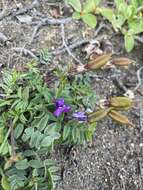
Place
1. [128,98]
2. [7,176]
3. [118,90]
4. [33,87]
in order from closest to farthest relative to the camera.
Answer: [7,176], [33,87], [128,98], [118,90]

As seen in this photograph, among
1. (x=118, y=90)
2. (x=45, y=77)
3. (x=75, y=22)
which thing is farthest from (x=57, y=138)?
(x=75, y=22)

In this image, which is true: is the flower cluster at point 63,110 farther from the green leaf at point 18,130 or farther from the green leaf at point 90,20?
the green leaf at point 90,20

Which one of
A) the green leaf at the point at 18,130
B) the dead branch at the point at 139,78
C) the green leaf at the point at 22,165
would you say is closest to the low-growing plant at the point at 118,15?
the dead branch at the point at 139,78

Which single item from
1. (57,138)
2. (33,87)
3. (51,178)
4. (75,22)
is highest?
(75,22)

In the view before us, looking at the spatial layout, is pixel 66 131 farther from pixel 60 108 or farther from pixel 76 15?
pixel 76 15

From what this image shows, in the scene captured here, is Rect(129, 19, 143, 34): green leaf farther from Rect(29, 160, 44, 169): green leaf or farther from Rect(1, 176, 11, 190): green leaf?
Rect(1, 176, 11, 190): green leaf

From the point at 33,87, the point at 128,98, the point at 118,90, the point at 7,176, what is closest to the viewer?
the point at 7,176

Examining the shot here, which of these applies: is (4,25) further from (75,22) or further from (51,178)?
(51,178)

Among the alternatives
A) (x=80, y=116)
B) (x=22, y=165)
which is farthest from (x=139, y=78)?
(x=22, y=165)
